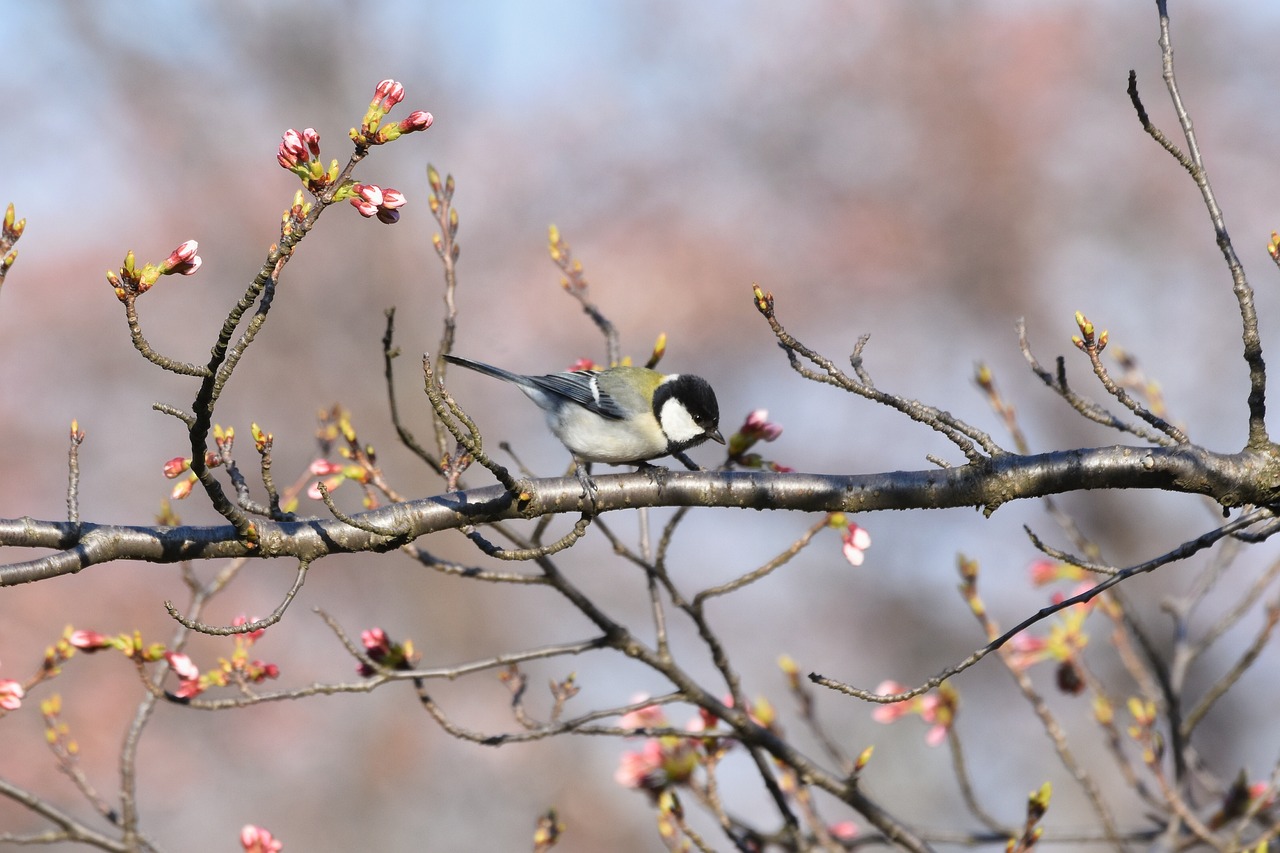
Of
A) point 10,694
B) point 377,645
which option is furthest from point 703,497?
point 10,694

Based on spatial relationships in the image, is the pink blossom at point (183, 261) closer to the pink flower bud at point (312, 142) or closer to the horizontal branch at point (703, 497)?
the pink flower bud at point (312, 142)

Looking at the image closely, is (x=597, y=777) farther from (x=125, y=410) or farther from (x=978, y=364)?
(x=978, y=364)

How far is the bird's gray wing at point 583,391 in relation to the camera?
13.4 ft

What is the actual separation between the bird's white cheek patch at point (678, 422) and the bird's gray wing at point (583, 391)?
0.18 metres

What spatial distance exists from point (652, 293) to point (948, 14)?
13.9ft

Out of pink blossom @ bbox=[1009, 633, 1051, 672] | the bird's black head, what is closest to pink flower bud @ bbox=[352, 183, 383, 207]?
the bird's black head

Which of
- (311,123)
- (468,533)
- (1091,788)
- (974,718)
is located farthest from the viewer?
(311,123)

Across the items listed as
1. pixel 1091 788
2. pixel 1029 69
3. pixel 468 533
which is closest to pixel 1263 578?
pixel 1091 788

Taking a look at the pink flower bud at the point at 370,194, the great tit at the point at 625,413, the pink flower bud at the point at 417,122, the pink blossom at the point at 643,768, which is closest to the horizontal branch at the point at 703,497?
the pink flower bud at the point at 370,194

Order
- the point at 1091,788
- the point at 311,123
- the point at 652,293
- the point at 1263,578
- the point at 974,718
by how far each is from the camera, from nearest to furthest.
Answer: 1. the point at 1091,788
2. the point at 1263,578
3. the point at 974,718
4. the point at 652,293
5. the point at 311,123

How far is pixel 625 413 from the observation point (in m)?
4.05

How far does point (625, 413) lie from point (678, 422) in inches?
9.2

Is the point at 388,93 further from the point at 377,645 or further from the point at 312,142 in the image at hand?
the point at 377,645

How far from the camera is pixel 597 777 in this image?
9750 millimetres
